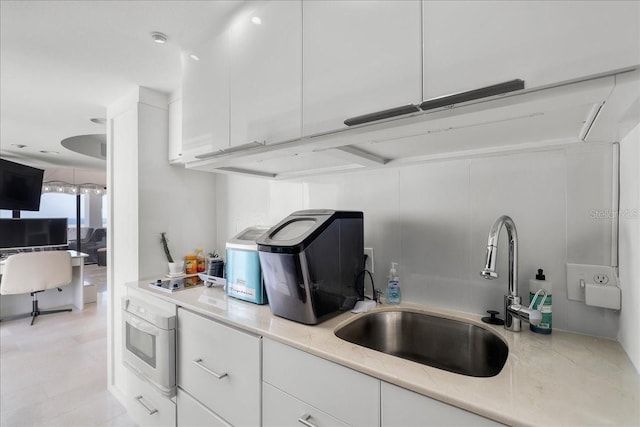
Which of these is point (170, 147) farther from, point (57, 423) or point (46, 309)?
point (46, 309)

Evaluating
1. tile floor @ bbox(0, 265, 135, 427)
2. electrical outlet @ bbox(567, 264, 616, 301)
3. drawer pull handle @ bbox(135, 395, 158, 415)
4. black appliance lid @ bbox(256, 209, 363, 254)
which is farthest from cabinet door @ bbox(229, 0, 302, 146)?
tile floor @ bbox(0, 265, 135, 427)

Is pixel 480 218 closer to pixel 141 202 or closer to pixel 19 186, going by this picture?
pixel 141 202

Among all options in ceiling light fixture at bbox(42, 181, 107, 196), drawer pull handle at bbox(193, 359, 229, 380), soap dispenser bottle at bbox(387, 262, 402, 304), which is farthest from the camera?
ceiling light fixture at bbox(42, 181, 107, 196)

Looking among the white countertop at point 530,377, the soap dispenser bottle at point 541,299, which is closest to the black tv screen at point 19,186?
the white countertop at point 530,377

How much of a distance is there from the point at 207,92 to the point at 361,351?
4.69ft

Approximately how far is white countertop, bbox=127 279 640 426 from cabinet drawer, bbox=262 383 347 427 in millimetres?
195

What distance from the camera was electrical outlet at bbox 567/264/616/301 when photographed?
1052mm

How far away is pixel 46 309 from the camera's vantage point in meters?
4.46

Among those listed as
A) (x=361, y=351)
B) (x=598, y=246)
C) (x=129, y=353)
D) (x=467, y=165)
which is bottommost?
(x=129, y=353)

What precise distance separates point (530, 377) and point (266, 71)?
1402mm

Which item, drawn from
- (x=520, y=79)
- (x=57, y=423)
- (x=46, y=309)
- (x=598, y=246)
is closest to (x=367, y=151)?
(x=520, y=79)

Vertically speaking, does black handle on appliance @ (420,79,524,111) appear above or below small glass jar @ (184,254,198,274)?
above

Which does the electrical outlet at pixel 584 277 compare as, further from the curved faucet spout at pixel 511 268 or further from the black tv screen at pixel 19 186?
A: the black tv screen at pixel 19 186

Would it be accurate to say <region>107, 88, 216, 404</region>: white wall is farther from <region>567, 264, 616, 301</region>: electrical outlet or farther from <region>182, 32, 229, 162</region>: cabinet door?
<region>567, 264, 616, 301</region>: electrical outlet
